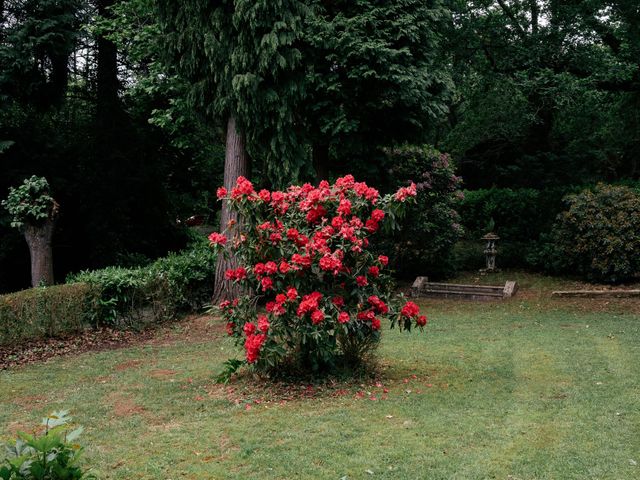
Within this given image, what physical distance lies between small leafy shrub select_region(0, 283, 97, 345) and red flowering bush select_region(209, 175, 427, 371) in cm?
420

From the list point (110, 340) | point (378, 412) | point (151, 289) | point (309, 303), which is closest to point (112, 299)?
point (110, 340)

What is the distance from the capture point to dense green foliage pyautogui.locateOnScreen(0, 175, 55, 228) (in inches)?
487

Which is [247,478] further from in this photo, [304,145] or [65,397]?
[304,145]

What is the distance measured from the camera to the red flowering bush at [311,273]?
273 inches

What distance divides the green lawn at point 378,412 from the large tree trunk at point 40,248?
3.58 m

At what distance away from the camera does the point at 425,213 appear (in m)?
16.5

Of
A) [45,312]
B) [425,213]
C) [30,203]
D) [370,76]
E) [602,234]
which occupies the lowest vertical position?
[45,312]

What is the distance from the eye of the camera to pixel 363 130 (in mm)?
13258

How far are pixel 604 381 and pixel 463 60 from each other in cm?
1214

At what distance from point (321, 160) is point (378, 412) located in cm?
904

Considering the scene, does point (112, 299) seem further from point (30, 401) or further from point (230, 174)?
point (30, 401)

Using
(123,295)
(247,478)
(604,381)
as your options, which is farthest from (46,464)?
(123,295)

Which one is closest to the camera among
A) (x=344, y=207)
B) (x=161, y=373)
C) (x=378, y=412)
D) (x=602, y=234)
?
(x=378, y=412)

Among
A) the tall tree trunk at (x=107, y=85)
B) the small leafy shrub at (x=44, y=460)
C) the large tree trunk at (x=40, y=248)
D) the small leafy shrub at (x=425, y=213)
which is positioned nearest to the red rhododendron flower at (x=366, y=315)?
the small leafy shrub at (x=44, y=460)
